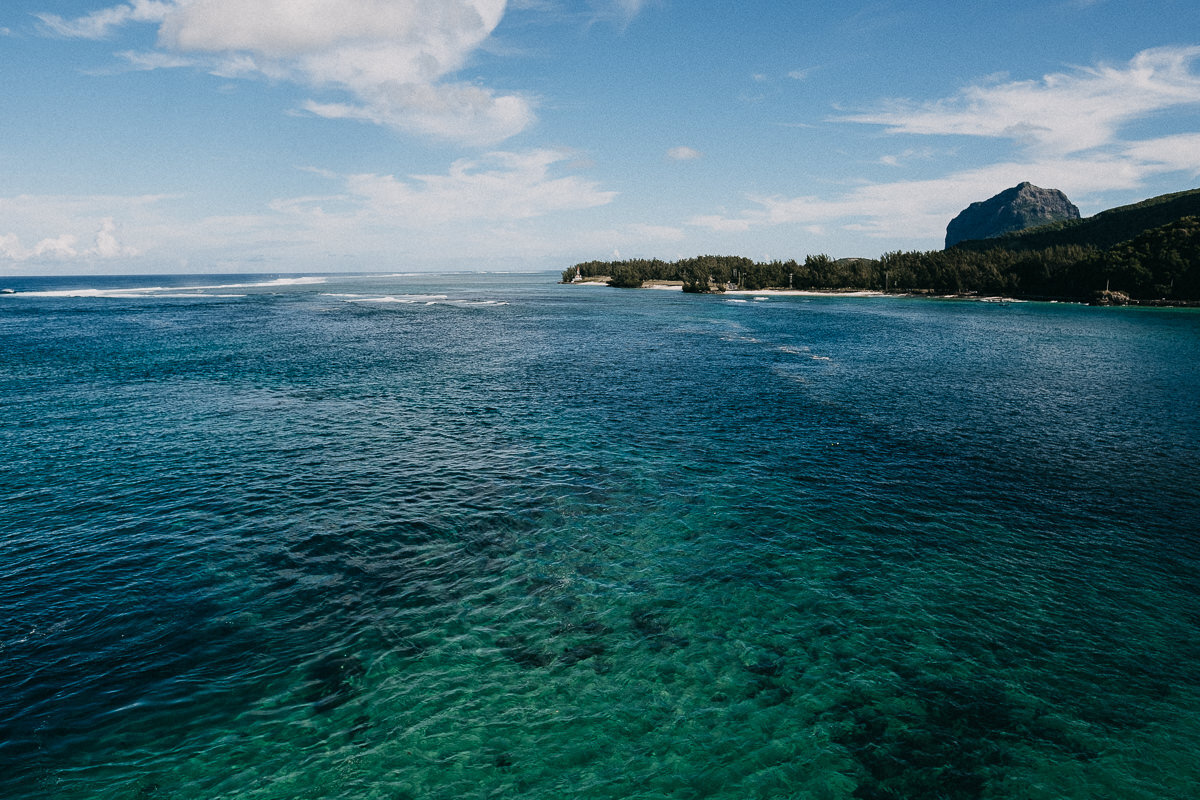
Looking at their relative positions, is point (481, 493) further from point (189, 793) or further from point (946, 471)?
point (946, 471)

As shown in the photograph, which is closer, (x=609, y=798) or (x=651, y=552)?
(x=609, y=798)

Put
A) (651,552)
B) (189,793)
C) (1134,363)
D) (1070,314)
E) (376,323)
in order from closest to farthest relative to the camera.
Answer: (189,793) < (651,552) < (1134,363) < (376,323) < (1070,314)

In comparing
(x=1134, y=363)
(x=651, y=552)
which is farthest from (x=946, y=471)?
(x=1134, y=363)

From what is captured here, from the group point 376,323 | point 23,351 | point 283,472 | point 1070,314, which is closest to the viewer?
point 283,472

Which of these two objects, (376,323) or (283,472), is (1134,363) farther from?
(376,323)

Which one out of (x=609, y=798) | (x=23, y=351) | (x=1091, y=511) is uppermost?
(x=23, y=351)

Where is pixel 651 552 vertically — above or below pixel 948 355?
below

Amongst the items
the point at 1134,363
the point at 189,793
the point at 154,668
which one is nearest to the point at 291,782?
the point at 189,793
